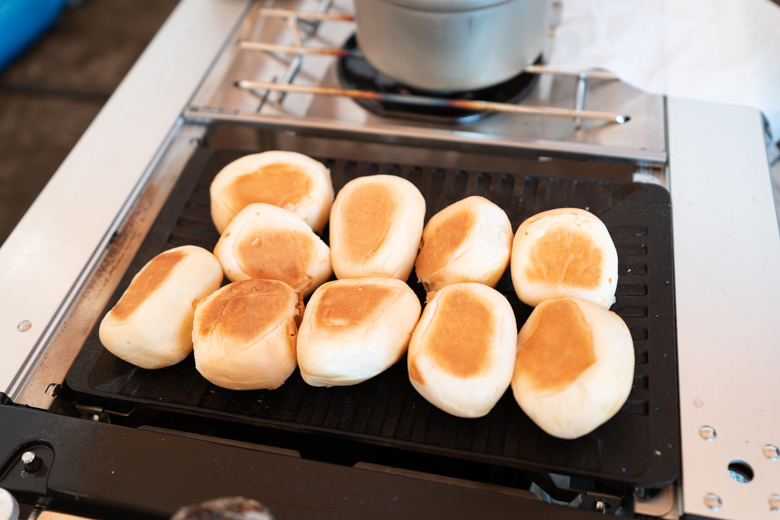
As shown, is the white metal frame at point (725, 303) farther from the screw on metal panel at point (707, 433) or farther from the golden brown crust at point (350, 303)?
the golden brown crust at point (350, 303)

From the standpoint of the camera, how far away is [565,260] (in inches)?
32.5

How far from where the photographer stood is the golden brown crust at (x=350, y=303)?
2.53 ft

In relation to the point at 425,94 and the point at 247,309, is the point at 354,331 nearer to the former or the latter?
the point at 247,309

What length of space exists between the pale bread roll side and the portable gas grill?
6 centimetres

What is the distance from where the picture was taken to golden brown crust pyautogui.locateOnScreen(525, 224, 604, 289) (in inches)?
31.7

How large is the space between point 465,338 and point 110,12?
2776 mm

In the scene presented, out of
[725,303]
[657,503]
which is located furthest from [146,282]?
[725,303]

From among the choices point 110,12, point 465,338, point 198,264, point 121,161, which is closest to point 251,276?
point 198,264

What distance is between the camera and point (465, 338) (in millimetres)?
756

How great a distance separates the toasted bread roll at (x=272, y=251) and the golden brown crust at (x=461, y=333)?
23cm

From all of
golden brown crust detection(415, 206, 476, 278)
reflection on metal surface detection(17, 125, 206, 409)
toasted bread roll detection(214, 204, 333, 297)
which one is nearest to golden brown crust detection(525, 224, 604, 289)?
golden brown crust detection(415, 206, 476, 278)

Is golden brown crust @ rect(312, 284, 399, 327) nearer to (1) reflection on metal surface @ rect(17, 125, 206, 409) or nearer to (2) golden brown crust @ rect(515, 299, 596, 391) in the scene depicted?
(2) golden brown crust @ rect(515, 299, 596, 391)


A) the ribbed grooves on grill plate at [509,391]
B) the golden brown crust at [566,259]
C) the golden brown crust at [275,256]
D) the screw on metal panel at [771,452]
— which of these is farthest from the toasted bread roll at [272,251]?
the screw on metal panel at [771,452]

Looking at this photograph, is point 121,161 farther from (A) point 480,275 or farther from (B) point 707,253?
(B) point 707,253
